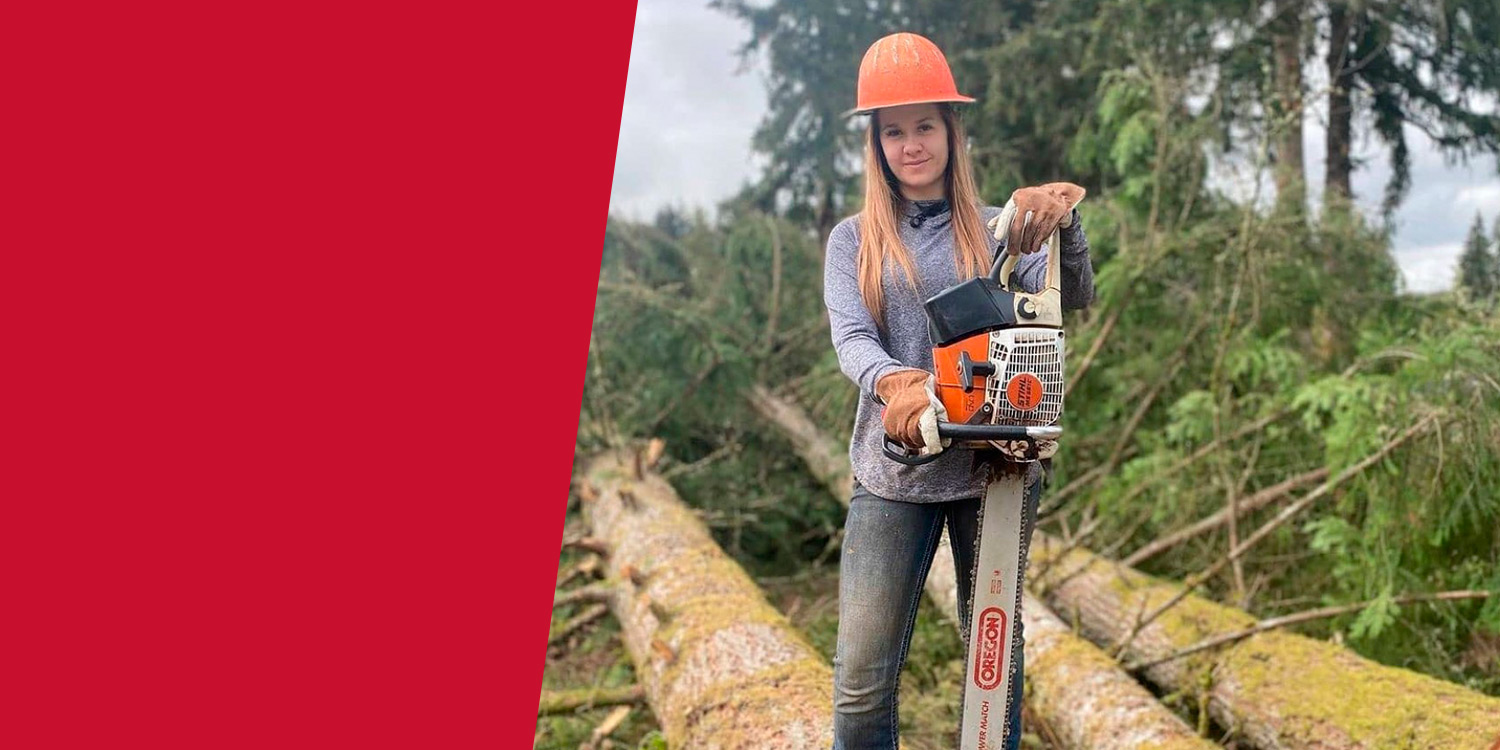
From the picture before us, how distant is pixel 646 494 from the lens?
529 centimetres

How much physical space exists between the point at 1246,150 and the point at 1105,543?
203 cm

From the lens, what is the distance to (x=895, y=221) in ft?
7.06

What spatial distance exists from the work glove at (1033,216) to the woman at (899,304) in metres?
0.10

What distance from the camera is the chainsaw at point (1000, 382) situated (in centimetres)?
189

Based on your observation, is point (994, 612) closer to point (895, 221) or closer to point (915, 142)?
point (895, 221)

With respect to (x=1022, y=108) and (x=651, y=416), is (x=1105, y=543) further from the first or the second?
(x=1022, y=108)

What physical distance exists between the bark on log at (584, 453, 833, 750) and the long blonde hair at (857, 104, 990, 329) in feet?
4.33

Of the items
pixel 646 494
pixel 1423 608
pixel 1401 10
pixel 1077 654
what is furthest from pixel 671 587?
pixel 1401 10

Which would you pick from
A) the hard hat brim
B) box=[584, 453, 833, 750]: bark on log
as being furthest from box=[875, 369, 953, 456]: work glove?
box=[584, 453, 833, 750]: bark on log

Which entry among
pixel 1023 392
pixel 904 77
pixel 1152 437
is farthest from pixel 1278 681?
pixel 904 77

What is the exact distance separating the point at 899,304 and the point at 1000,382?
328 millimetres

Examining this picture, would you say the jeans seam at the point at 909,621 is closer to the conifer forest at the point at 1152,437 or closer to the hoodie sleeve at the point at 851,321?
the hoodie sleeve at the point at 851,321

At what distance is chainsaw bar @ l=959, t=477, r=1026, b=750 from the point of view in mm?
2066

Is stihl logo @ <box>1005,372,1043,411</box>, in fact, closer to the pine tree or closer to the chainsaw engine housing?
the chainsaw engine housing
